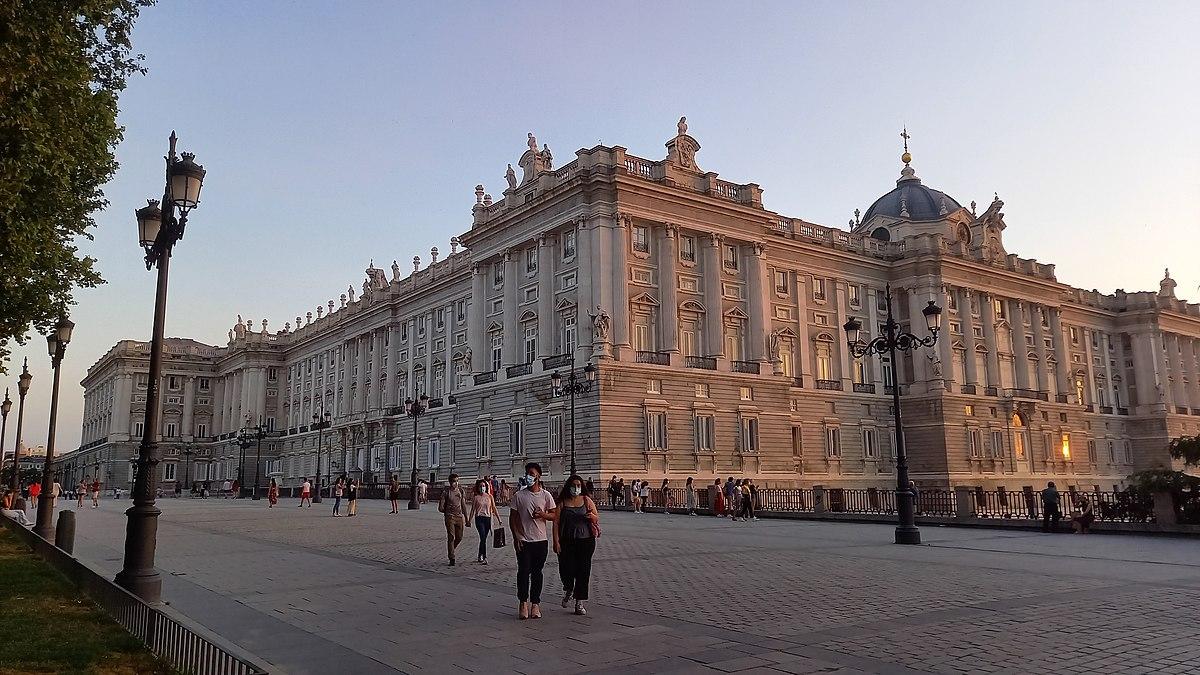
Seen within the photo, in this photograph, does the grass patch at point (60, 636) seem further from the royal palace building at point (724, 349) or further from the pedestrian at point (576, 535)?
the royal palace building at point (724, 349)

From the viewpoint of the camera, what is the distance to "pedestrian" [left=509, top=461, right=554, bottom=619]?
1030 cm

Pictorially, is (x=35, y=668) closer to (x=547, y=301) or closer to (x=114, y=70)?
(x=114, y=70)

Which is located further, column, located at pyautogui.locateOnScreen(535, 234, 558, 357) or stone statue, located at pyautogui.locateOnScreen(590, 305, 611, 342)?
column, located at pyautogui.locateOnScreen(535, 234, 558, 357)

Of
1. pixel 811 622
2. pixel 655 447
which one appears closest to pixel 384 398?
pixel 655 447

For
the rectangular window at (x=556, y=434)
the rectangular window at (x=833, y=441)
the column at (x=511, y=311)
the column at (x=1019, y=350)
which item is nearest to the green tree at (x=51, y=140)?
the rectangular window at (x=556, y=434)

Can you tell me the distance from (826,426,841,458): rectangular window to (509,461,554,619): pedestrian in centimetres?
4783

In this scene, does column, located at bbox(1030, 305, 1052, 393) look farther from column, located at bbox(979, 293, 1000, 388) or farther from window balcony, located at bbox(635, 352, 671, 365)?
window balcony, located at bbox(635, 352, 671, 365)

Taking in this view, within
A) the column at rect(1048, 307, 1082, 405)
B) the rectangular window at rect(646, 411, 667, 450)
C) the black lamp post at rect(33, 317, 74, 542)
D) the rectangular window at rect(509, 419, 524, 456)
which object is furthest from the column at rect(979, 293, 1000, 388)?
the black lamp post at rect(33, 317, 74, 542)

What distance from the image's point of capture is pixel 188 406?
362ft

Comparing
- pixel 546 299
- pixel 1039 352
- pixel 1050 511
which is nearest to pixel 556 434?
pixel 546 299

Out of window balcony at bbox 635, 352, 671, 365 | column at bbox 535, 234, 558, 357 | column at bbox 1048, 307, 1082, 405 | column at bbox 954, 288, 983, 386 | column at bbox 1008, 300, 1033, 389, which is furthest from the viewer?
column at bbox 1048, 307, 1082, 405

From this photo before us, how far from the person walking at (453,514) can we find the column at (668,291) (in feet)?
100

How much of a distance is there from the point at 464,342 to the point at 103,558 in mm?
44812

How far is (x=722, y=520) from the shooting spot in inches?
1245
